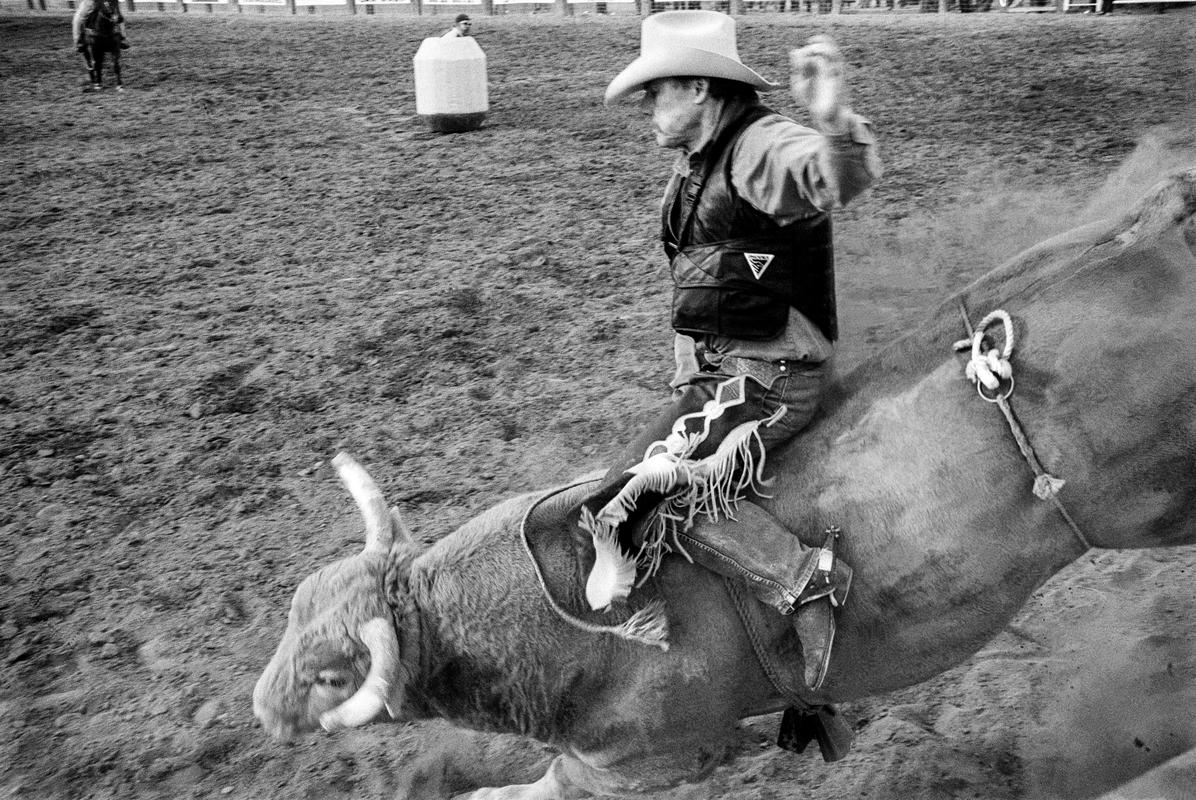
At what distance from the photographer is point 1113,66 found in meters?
11.3

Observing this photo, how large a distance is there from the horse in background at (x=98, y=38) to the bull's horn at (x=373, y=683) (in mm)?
14315

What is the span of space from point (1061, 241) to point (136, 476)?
500 centimetres

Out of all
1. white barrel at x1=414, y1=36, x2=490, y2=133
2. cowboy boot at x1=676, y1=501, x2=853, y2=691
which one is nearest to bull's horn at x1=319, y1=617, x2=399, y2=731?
cowboy boot at x1=676, y1=501, x2=853, y2=691

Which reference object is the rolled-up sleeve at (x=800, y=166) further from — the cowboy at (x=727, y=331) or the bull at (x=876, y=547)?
the bull at (x=876, y=547)

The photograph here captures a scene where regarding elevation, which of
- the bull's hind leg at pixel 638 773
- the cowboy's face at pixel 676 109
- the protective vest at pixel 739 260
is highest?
the cowboy's face at pixel 676 109

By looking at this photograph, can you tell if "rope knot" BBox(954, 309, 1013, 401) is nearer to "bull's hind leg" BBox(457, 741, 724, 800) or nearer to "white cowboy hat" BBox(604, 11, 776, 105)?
"white cowboy hat" BBox(604, 11, 776, 105)

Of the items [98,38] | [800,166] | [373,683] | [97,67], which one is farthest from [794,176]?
[97,67]

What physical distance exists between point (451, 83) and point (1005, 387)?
9.58 metres

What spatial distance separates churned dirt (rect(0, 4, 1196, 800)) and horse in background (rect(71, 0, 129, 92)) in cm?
112

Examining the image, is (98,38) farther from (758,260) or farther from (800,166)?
(800,166)

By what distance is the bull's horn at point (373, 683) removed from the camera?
3127 millimetres

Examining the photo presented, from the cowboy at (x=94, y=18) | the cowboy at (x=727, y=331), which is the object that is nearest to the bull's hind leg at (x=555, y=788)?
the cowboy at (x=727, y=331)

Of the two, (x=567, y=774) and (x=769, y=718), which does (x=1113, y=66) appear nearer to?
(x=769, y=718)

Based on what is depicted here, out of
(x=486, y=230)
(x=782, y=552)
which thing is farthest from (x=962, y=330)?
(x=486, y=230)
